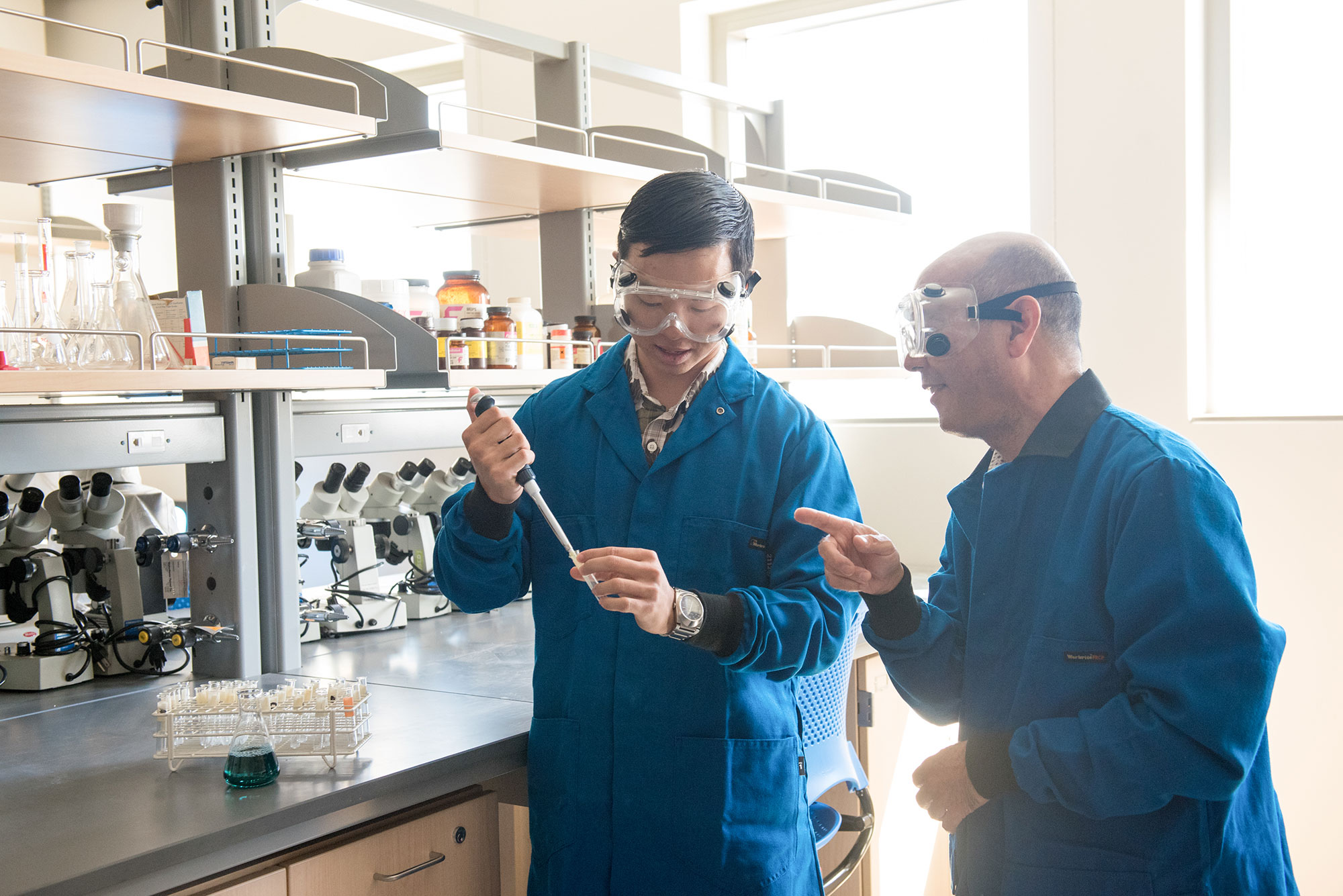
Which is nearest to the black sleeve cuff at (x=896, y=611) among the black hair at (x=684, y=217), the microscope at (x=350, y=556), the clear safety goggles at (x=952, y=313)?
the clear safety goggles at (x=952, y=313)

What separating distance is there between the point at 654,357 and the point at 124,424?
0.89 metres

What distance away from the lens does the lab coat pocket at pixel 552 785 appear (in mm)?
1398

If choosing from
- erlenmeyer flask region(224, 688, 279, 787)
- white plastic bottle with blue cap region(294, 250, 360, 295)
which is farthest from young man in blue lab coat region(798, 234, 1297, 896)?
white plastic bottle with blue cap region(294, 250, 360, 295)

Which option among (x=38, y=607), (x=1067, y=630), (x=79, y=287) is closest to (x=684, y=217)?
(x=1067, y=630)

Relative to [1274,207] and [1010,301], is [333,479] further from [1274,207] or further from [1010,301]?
[1274,207]

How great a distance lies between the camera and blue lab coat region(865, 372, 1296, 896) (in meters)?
1.03

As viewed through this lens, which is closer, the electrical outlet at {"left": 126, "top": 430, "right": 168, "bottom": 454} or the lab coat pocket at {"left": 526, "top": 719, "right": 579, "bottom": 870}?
the lab coat pocket at {"left": 526, "top": 719, "right": 579, "bottom": 870}

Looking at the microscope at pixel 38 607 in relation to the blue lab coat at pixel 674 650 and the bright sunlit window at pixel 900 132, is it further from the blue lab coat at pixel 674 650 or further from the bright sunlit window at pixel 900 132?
the bright sunlit window at pixel 900 132

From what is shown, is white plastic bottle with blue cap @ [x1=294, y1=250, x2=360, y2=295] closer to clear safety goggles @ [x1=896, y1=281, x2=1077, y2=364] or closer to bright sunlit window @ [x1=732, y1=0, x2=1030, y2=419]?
clear safety goggles @ [x1=896, y1=281, x2=1077, y2=364]

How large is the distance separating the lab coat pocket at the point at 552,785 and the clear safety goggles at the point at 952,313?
0.66 m

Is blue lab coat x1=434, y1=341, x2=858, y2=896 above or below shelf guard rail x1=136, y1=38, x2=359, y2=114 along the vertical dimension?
below

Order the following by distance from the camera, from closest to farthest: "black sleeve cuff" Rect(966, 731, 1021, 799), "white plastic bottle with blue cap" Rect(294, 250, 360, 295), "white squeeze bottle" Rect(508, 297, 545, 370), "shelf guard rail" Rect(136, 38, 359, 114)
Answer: "black sleeve cuff" Rect(966, 731, 1021, 799) < "shelf guard rail" Rect(136, 38, 359, 114) < "white plastic bottle with blue cap" Rect(294, 250, 360, 295) < "white squeeze bottle" Rect(508, 297, 545, 370)

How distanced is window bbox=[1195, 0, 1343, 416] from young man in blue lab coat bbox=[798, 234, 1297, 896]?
6.53ft

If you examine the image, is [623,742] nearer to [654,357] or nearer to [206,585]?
[654,357]
